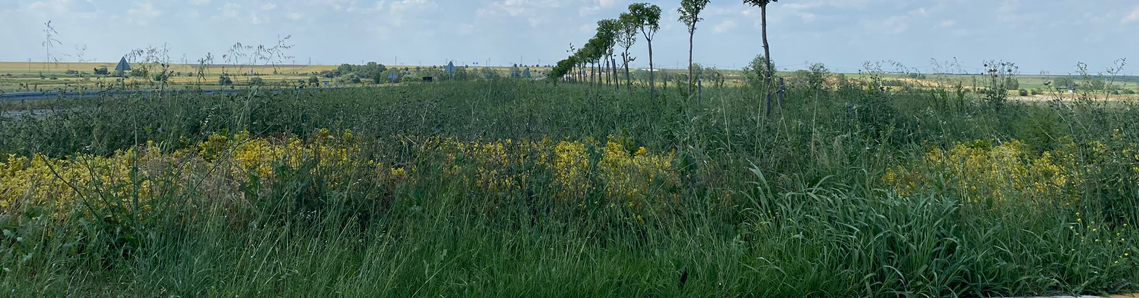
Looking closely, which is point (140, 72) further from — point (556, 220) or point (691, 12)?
point (691, 12)

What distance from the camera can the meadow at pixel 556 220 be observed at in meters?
3.31

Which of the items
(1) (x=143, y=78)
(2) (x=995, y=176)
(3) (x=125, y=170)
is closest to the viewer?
(3) (x=125, y=170)

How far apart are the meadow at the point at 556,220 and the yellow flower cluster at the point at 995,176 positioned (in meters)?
0.02

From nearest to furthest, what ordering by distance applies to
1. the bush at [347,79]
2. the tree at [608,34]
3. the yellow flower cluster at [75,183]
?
the yellow flower cluster at [75,183] → the bush at [347,79] → the tree at [608,34]

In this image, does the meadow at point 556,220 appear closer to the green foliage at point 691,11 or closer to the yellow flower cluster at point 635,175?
the yellow flower cluster at point 635,175

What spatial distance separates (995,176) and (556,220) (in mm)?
3307

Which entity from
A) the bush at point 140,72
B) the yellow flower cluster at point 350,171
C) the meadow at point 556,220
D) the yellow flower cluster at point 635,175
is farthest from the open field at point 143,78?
the yellow flower cluster at point 635,175

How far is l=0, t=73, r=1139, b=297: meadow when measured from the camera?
10.9 feet

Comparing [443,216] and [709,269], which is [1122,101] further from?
[443,216]

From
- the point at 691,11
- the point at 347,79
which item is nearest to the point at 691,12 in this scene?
the point at 691,11

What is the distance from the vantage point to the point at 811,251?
3.57m

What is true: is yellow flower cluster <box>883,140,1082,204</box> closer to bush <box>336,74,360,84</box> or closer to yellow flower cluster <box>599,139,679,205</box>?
yellow flower cluster <box>599,139,679,205</box>

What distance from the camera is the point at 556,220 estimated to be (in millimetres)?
4008

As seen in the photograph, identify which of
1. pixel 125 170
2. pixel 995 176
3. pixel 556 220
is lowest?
pixel 556 220
